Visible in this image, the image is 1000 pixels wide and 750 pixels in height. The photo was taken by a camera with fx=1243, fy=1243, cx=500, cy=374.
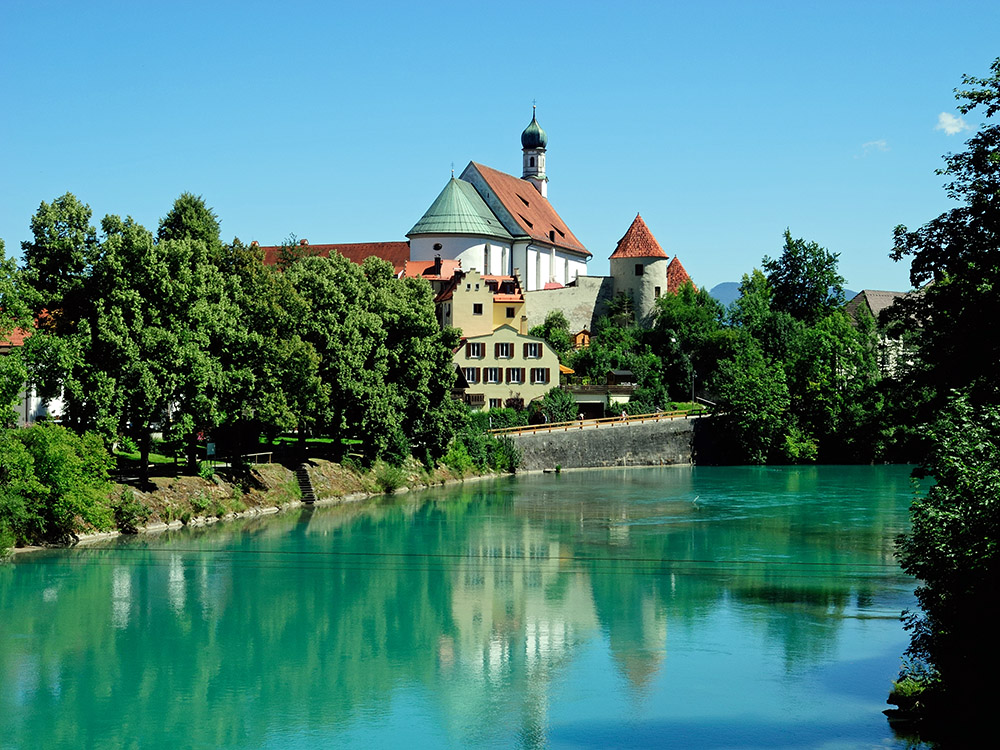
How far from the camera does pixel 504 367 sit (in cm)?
7231

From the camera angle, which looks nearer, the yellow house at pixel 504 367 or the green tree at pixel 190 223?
the green tree at pixel 190 223

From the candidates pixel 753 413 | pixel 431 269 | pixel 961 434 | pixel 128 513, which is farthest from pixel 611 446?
pixel 961 434

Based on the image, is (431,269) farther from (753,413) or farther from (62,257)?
(62,257)

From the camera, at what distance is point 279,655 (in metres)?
25.3

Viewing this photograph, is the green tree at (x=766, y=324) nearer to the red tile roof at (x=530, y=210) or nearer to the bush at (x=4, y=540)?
the red tile roof at (x=530, y=210)

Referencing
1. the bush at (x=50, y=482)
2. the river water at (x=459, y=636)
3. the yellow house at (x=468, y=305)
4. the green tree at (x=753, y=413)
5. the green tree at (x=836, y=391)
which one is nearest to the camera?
the river water at (x=459, y=636)

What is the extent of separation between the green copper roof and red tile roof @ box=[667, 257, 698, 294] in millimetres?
15674

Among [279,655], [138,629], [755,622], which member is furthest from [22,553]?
[755,622]

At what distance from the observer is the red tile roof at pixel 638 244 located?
96.8m

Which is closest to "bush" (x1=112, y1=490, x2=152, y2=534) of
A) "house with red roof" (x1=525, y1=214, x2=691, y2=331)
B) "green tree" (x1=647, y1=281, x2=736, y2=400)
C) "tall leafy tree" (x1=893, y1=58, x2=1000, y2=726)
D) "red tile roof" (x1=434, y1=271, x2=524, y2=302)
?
"tall leafy tree" (x1=893, y1=58, x2=1000, y2=726)

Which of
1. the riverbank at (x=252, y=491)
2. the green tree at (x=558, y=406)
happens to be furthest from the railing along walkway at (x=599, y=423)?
the riverbank at (x=252, y=491)

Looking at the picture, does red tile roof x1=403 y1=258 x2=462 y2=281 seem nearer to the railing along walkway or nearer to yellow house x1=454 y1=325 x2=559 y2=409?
yellow house x1=454 y1=325 x2=559 y2=409

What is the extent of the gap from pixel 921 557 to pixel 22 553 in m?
25.5

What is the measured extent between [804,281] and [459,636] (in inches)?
2852
